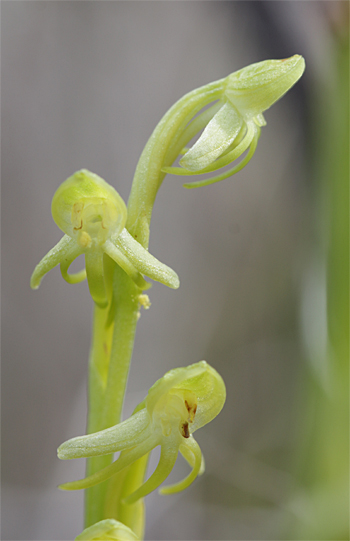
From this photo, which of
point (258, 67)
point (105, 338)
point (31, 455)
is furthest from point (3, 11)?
point (31, 455)

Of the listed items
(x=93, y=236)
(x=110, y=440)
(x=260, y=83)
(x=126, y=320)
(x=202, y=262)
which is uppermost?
(x=202, y=262)

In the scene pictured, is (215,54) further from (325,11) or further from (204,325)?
(204,325)

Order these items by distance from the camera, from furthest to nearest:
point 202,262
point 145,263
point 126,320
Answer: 1. point 202,262
2. point 126,320
3. point 145,263

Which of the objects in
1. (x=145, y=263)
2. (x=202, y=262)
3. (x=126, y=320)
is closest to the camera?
(x=145, y=263)

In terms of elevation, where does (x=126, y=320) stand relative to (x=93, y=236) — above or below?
below

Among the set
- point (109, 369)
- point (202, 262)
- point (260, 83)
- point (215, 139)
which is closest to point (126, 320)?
point (109, 369)

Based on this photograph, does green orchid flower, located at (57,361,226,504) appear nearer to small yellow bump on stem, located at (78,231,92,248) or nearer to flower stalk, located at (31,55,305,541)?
flower stalk, located at (31,55,305,541)

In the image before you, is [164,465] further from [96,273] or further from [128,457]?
[96,273]
